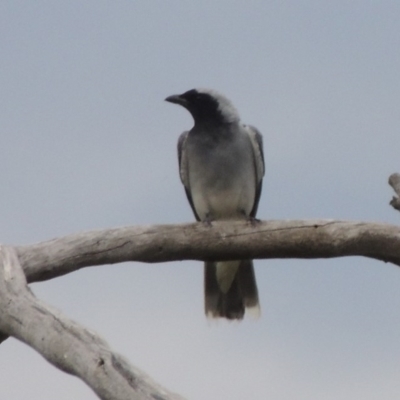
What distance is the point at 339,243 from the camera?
7246 millimetres

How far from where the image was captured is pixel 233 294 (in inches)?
355

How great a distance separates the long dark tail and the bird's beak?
141 cm

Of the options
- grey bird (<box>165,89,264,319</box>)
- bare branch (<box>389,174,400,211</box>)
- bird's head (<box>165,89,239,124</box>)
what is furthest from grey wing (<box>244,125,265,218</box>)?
bare branch (<box>389,174,400,211</box>)

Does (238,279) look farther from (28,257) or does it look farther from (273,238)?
(28,257)

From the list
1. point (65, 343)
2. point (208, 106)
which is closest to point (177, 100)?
point (208, 106)

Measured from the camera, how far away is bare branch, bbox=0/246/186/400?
5.32 m

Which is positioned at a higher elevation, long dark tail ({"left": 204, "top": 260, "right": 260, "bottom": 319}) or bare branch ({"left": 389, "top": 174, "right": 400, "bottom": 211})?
bare branch ({"left": 389, "top": 174, "right": 400, "bottom": 211})

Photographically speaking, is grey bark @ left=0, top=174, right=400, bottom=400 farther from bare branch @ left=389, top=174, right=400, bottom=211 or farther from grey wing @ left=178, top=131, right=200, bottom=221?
grey wing @ left=178, top=131, right=200, bottom=221

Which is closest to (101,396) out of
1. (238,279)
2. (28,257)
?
(28,257)

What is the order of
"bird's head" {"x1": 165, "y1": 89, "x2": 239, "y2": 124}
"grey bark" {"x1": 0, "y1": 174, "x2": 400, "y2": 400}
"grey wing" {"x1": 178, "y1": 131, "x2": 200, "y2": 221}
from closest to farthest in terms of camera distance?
"grey bark" {"x1": 0, "y1": 174, "x2": 400, "y2": 400}, "bird's head" {"x1": 165, "y1": 89, "x2": 239, "y2": 124}, "grey wing" {"x1": 178, "y1": 131, "x2": 200, "y2": 221}

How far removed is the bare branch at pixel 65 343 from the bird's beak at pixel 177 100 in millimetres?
2986

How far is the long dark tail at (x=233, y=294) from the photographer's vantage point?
894 cm

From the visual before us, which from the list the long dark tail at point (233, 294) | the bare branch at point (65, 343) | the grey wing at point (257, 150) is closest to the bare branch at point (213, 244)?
the bare branch at point (65, 343)

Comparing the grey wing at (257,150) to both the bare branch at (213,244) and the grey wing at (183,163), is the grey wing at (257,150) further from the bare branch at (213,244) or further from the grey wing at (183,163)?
the bare branch at (213,244)
